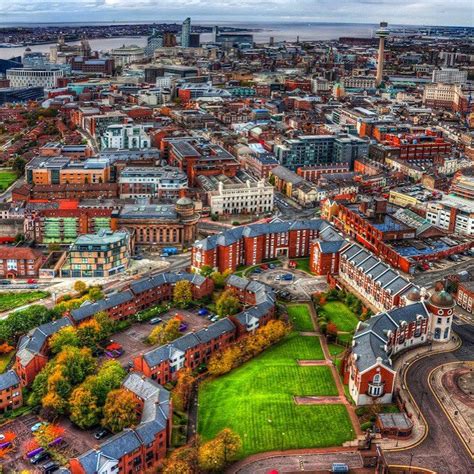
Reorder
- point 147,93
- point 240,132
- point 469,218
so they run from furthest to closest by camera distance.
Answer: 1. point 147,93
2. point 240,132
3. point 469,218

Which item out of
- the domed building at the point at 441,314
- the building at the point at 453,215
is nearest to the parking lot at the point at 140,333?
the domed building at the point at 441,314

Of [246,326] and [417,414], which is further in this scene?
[246,326]

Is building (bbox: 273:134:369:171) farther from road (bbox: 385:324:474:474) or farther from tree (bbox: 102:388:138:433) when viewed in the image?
tree (bbox: 102:388:138:433)

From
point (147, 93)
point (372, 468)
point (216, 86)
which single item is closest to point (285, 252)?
point (372, 468)

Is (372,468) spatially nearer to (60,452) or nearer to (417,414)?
(417,414)

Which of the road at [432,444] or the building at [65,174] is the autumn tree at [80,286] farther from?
the building at [65,174]

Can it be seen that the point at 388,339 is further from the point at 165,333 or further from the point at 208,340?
the point at 165,333
